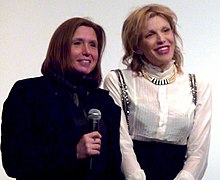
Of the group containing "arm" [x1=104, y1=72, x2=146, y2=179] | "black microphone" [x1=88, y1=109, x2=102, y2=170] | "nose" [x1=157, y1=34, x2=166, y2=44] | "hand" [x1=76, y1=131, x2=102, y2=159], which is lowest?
"arm" [x1=104, y1=72, x2=146, y2=179]

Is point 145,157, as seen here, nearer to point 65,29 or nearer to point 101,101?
point 101,101

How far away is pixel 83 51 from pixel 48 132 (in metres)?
0.32

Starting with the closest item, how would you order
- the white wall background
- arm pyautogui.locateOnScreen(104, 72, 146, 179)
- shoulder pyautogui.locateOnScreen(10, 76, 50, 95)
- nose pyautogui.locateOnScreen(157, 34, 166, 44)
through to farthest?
shoulder pyautogui.locateOnScreen(10, 76, 50, 95)
arm pyautogui.locateOnScreen(104, 72, 146, 179)
nose pyautogui.locateOnScreen(157, 34, 166, 44)
the white wall background

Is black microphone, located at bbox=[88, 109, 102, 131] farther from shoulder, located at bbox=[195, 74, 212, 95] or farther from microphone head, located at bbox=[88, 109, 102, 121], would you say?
shoulder, located at bbox=[195, 74, 212, 95]

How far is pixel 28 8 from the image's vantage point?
2.75 m

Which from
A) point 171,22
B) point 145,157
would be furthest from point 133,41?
point 145,157

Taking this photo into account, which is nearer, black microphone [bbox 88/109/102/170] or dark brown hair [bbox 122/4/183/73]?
black microphone [bbox 88/109/102/170]

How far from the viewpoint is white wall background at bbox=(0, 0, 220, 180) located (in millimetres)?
2711

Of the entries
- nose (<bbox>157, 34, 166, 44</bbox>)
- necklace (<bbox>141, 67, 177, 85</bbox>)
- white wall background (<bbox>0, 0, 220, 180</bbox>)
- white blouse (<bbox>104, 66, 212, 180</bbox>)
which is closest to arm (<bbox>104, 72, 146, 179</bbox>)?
white blouse (<bbox>104, 66, 212, 180</bbox>)

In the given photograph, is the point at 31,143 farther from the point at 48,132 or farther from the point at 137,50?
the point at 137,50

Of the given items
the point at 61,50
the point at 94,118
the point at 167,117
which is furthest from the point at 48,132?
the point at 167,117

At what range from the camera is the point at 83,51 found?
1649 millimetres

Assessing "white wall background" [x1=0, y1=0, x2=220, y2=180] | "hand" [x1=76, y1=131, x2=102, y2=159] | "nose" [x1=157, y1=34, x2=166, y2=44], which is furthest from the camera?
"white wall background" [x1=0, y1=0, x2=220, y2=180]

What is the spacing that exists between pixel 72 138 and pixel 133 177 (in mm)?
289
